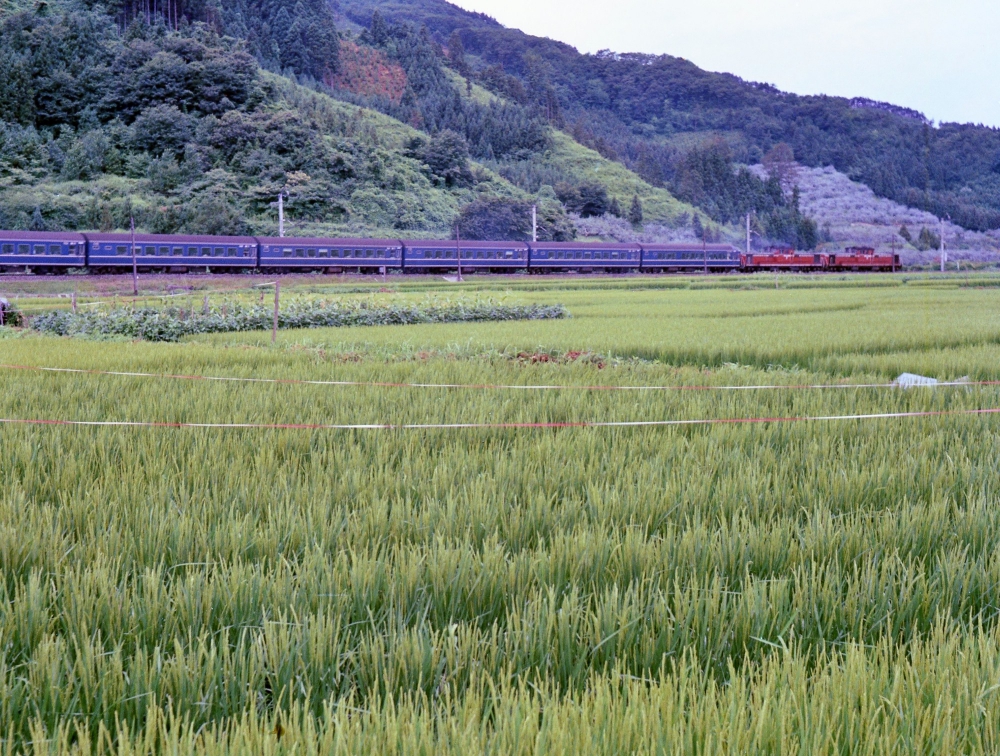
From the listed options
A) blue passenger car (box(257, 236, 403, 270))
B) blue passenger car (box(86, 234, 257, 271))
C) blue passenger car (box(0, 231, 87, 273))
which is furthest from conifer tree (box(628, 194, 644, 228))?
blue passenger car (box(0, 231, 87, 273))

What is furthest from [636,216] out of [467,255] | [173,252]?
[173,252]

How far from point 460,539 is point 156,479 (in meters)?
1.51

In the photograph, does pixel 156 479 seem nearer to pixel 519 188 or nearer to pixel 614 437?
pixel 614 437

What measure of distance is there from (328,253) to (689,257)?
21372mm

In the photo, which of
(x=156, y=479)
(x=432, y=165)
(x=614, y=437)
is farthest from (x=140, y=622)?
(x=432, y=165)

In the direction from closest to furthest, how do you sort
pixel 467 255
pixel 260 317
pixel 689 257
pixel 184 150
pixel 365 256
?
pixel 260 317 → pixel 365 256 → pixel 467 255 → pixel 689 257 → pixel 184 150

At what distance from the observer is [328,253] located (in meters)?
38.1

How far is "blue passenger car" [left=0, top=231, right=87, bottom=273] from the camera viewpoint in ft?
101

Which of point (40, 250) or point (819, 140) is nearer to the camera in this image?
point (40, 250)

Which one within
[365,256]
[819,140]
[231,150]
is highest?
[819,140]

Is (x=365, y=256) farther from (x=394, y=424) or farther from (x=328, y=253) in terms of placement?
(x=394, y=424)

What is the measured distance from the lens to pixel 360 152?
73812 millimetres

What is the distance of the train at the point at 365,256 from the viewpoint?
105 feet

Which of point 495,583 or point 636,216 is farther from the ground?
point 636,216
